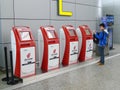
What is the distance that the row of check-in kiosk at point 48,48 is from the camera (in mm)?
4215

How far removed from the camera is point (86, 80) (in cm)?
429

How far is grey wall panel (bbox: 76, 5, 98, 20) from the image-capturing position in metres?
6.95

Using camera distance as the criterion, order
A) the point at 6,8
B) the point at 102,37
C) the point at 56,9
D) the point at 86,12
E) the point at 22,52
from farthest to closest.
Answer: the point at 86,12 → the point at 56,9 → the point at 102,37 → the point at 6,8 → the point at 22,52

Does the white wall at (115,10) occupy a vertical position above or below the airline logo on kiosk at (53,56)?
above

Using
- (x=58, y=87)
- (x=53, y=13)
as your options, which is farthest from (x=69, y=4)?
(x=58, y=87)

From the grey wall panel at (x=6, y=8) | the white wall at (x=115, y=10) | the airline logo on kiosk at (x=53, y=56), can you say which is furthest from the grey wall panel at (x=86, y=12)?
the white wall at (x=115, y=10)

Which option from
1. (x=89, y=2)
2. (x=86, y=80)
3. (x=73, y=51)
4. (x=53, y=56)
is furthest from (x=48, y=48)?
(x=89, y=2)

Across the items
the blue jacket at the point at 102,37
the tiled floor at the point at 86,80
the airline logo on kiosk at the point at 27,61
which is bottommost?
the tiled floor at the point at 86,80

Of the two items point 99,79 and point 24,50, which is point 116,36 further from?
point 24,50

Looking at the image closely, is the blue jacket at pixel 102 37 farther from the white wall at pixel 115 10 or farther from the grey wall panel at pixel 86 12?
the white wall at pixel 115 10

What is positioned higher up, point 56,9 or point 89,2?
point 89,2

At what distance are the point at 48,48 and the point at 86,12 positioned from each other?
3157mm

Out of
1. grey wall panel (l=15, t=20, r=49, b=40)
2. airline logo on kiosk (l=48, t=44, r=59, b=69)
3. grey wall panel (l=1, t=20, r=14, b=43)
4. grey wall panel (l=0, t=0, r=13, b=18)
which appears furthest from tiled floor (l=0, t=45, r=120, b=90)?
grey wall panel (l=0, t=0, r=13, b=18)

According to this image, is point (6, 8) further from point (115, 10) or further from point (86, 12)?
point (115, 10)
